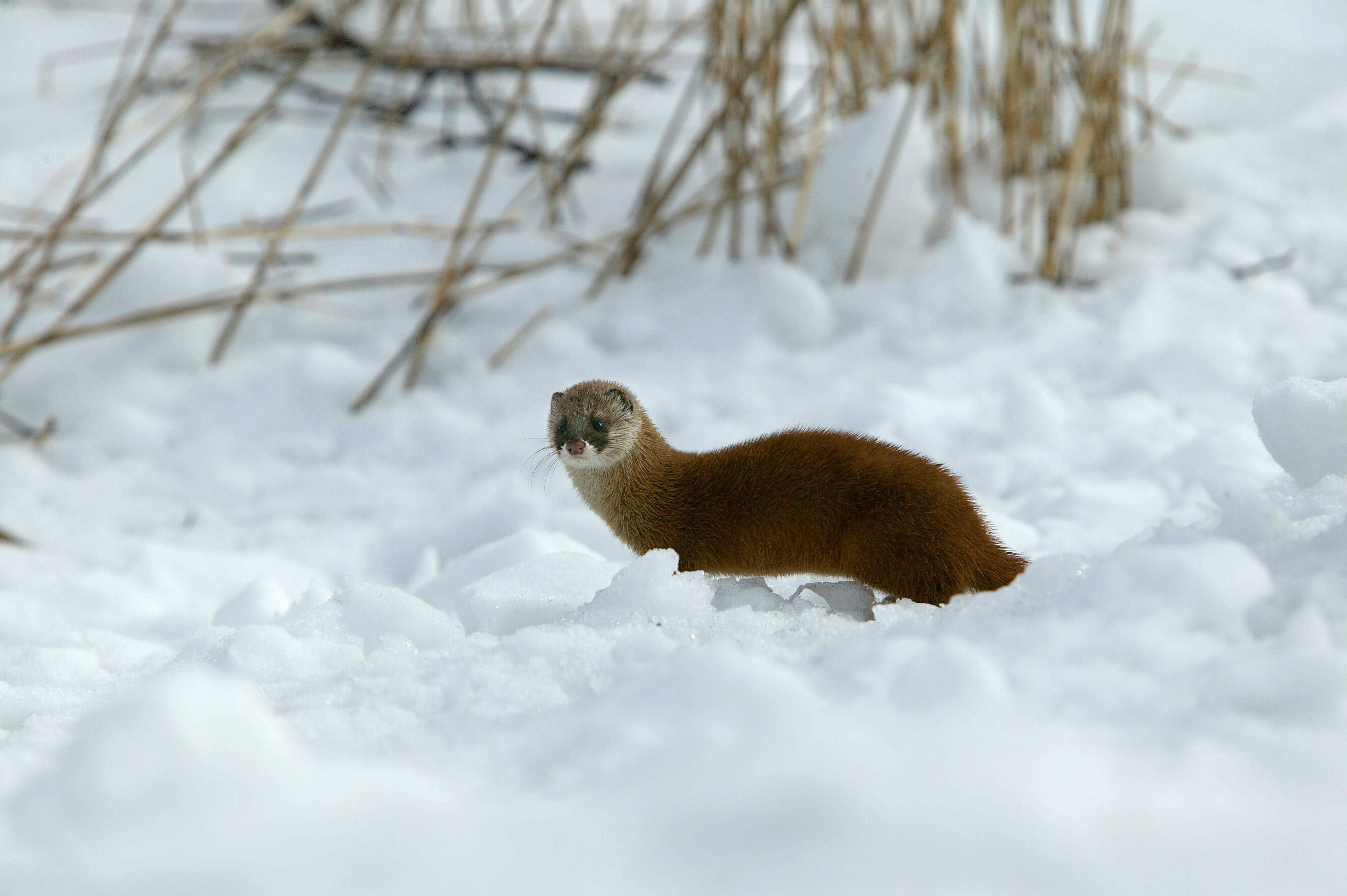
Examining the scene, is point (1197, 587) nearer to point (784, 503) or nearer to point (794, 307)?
point (784, 503)

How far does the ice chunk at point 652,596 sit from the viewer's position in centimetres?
190

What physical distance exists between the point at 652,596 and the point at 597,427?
74 cm

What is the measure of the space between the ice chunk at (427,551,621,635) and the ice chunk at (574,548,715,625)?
0.15 meters

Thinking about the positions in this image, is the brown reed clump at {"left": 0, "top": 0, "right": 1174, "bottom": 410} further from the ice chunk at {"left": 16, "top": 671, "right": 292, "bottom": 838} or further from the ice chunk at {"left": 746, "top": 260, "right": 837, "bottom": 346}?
the ice chunk at {"left": 16, "top": 671, "right": 292, "bottom": 838}

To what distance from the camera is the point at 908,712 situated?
1.34 meters

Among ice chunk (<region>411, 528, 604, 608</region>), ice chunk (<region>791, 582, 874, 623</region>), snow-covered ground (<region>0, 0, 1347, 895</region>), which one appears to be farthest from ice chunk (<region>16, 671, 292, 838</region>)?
ice chunk (<region>411, 528, 604, 608</region>)

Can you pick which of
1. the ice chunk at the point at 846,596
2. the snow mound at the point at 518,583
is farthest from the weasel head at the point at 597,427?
the ice chunk at the point at 846,596

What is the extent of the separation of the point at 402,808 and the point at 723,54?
3988mm

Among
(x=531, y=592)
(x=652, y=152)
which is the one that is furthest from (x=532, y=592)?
(x=652, y=152)

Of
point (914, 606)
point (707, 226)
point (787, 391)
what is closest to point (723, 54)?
point (707, 226)

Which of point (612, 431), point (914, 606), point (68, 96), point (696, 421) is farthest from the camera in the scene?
point (68, 96)

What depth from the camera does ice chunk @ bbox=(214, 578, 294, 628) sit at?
8.61 feet

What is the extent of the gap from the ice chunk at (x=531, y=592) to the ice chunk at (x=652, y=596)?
5.8 inches

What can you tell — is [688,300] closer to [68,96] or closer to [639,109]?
[639,109]
